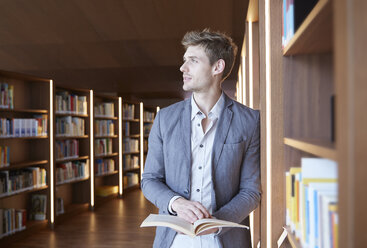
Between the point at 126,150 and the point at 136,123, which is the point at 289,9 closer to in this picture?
the point at 126,150

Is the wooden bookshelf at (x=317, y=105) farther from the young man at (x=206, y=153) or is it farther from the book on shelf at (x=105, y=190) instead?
the book on shelf at (x=105, y=190)

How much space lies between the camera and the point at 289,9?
1.40 m

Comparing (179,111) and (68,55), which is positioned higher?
(68,55)

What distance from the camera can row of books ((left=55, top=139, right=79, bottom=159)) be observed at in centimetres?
587

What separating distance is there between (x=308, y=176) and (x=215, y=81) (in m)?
0.88

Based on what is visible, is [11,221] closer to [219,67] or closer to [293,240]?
[219,67]

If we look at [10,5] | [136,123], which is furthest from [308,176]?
[136,123]

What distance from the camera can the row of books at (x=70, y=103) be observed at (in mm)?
5863

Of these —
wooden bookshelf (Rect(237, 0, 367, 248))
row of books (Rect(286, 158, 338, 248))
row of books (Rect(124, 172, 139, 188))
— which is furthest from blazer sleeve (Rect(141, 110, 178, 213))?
row of books (Rect(124, 172, 139, 188))

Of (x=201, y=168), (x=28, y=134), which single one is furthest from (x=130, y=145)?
(x=201, y=168)

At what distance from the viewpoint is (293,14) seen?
4.41ft

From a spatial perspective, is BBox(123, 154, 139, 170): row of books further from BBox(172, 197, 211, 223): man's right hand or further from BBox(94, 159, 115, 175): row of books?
BBox(172, 197, 211, 223): man's right hand

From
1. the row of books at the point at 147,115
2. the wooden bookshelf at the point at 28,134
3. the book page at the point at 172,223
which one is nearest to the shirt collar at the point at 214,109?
the book page at the point at 172,223

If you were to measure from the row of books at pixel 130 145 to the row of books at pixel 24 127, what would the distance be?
11.2 feet
